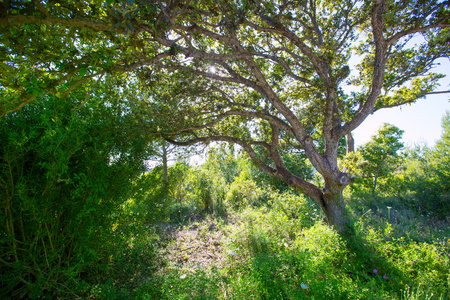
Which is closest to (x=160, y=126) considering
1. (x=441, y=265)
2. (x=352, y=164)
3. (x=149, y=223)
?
(x=149, y=223)

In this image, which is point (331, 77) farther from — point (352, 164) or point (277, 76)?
point (352, 164)

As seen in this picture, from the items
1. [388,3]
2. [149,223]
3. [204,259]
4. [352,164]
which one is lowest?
[204,259]

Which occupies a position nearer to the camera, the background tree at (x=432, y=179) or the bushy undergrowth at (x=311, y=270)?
the bushy undergrowth at (x=311, y=270)

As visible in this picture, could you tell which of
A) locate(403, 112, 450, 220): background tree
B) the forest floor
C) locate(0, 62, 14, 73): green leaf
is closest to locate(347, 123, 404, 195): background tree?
locate(403, 112, 450, 220): background tree

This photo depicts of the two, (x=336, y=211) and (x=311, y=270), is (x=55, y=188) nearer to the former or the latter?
(x=311, y=270)

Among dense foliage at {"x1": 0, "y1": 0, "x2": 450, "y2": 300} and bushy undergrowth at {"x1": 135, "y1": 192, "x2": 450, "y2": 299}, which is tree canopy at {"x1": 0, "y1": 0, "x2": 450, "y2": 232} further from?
bushy undergrowth at {"x1": 135, "y1": 192, "x2": 450, "y2": 299}

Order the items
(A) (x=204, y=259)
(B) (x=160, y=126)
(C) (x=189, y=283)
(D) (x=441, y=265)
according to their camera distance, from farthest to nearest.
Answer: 1. (B) (x=160, y=126)
2. (A) (x=204, y=259)
3. (D) (x=441, y=265)
4. (C) (x=189, y=283)

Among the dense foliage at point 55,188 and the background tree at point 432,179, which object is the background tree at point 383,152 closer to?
the background tree at point 432,179

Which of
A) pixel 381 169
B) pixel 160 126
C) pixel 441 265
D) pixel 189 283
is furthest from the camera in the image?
pixel 381 169

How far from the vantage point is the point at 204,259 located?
13.8ft

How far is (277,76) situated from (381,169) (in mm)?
6772

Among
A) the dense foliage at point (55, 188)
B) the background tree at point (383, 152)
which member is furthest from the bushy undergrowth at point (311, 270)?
the background tree at point (383, 152)

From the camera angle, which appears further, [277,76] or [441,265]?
[277,76]

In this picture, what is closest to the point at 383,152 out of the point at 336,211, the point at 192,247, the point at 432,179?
the point at 432,179
